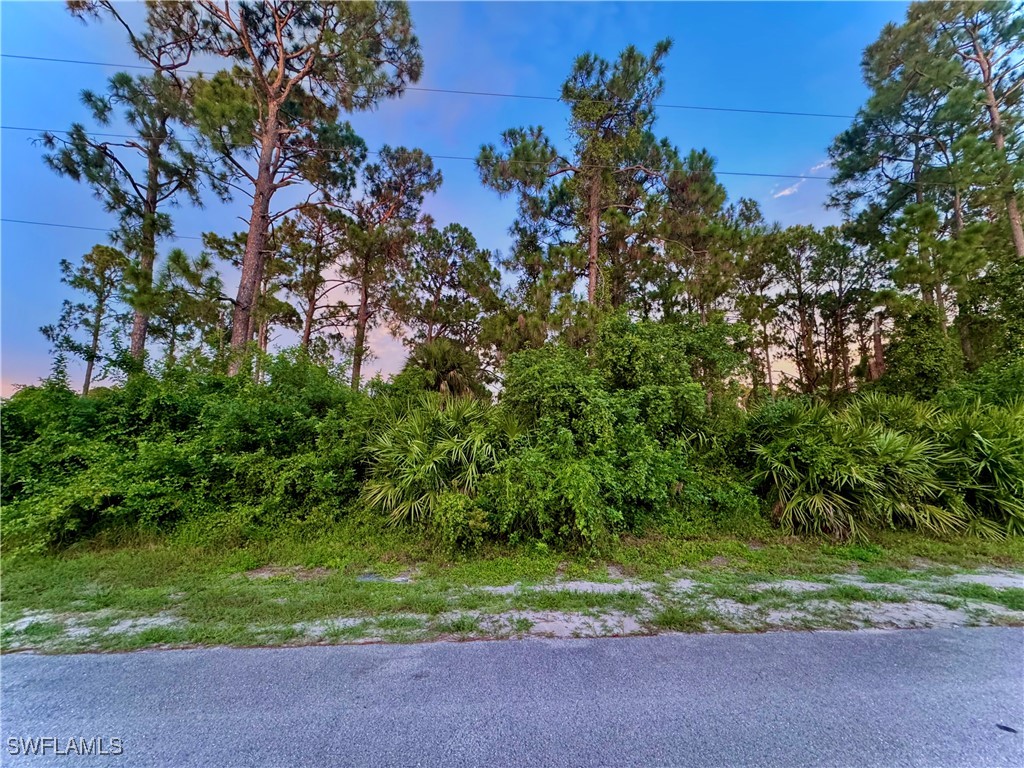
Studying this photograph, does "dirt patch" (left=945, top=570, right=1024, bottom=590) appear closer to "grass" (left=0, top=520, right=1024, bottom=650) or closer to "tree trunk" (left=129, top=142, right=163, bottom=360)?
"grass" (left=0, top=520, right=1024, bottom=650)

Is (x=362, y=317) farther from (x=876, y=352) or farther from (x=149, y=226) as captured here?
(x=876, y=352)

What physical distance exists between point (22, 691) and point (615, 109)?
41.0ft

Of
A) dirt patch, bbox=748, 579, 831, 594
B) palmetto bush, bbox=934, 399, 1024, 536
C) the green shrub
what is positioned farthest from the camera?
palmetto bush, bbox=934, 399, 1024, 536

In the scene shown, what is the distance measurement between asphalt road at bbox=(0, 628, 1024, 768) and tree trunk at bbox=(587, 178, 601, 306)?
7638mm

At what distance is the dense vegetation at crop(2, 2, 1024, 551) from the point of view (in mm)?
4703

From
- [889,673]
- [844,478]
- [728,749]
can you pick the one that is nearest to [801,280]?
[844,478]

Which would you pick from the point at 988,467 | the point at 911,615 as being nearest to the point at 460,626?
the point at 911,615

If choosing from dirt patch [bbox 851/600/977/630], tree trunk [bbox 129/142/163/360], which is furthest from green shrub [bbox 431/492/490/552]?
tree trunk [bbox 129/142/163/360]

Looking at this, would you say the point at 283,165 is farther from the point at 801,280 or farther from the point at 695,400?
the point at 801,280

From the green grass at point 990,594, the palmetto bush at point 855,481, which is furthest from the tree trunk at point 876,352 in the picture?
the green grass at point 990,594

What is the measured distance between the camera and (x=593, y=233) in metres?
9.41

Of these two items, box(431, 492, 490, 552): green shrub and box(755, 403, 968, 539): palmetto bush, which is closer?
box(431, 492, 490, 552): green shrub

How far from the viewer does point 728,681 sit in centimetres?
211

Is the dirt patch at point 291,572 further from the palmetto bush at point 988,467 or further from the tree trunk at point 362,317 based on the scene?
the tree trunk at point 362,317
